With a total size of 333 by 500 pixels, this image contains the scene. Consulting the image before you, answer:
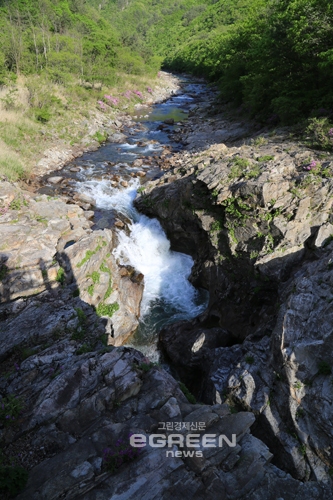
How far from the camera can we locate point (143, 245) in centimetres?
1727

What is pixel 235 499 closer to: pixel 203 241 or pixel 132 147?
pixel 203 241

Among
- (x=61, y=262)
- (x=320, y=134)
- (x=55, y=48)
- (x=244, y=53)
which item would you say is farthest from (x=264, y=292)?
(x=55, y=48)

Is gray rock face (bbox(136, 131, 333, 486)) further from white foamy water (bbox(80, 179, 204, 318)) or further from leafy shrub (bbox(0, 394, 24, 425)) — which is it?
leafy shrub (bbox(0, 394, 24, 425))

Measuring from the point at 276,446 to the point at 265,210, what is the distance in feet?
27.0

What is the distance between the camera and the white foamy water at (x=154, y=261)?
1527cm

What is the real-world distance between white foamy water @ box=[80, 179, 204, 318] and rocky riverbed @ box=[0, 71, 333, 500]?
0.63 meters

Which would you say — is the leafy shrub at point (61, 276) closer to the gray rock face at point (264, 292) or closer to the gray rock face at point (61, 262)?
the gray rock face at point (61, 262)

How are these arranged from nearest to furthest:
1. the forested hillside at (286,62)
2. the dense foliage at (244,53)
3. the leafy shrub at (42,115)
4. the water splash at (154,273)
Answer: the water splash at (154,273)
the forested hillside at (286,62)
the dense foliage at (244,53)
the leafy shrub at (42,115)

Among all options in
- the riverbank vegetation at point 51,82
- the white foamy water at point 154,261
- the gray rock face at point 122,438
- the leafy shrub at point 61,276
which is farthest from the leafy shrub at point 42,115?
the gray rock face at point 122,438

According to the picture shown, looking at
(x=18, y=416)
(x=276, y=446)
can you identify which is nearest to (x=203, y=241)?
(x=276, y=446)

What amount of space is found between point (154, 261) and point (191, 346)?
6.39 m

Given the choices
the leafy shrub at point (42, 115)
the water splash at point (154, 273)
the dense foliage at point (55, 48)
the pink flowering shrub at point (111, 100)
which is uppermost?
the dense foliage at point (55, 48)

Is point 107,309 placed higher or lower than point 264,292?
lower

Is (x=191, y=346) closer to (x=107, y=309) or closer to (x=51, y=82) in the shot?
(x=107, y=309)
